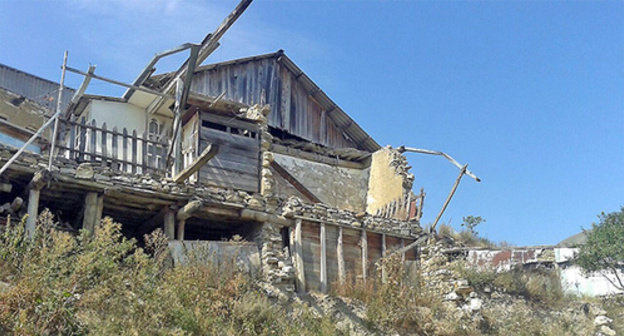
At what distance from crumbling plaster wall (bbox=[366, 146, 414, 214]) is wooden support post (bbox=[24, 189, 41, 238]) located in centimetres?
1002

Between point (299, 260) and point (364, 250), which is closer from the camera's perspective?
point (299, 260)

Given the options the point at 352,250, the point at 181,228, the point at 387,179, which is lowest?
the point at 352,250

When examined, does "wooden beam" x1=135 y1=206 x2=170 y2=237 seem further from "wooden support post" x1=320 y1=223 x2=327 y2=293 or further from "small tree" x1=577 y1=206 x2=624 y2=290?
"small tree" x1=577 y1=206 x2=624 y2=290

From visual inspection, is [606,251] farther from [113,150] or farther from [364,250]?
[113,150]

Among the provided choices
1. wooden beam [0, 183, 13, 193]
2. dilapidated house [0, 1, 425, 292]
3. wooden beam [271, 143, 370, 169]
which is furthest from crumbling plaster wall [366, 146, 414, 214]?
wooden beam [0, 183, 13, 193]

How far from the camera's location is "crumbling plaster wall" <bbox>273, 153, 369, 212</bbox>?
20.3 meters

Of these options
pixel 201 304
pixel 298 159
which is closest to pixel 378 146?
pixel 298 159

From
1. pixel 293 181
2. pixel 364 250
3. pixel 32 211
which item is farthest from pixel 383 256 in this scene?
pixel 32 211

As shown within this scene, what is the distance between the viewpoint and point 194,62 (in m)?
14.4

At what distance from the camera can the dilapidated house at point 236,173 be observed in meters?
13.9

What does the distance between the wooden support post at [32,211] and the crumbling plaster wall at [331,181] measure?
826 cm

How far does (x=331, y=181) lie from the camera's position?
21016 mm

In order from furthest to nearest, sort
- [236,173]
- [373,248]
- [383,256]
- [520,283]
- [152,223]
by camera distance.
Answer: [520,283]
[373,248]
[383,256]
[236,173]
[152,223]

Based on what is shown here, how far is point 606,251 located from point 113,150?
14039 millimetres
